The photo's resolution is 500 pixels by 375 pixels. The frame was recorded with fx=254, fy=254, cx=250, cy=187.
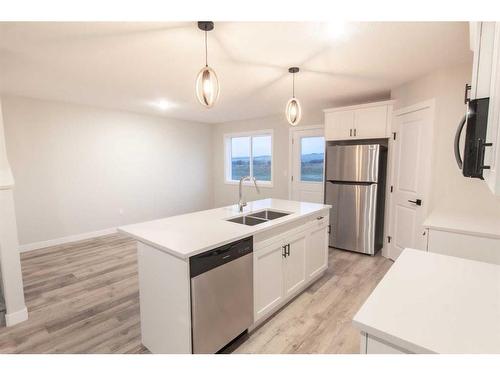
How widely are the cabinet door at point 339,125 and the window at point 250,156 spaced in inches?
61.1

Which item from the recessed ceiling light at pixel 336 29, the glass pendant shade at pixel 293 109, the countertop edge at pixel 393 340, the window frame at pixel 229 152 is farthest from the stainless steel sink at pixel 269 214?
the window frame at pixel 229 152

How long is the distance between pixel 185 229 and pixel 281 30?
1689mm

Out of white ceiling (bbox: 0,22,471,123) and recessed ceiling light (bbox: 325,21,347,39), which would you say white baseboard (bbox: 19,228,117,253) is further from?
recessed ceiling light (bbox: 325,21,347,39)

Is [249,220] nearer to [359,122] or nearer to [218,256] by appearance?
[218,256]

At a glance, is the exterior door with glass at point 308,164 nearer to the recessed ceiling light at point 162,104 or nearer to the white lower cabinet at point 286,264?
the white lower cabinet at point 286,264

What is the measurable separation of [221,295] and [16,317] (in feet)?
6.54

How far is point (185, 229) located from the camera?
200 cm

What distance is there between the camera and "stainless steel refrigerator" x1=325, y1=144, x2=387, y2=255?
3654 millimetres

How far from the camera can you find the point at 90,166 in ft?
14.8

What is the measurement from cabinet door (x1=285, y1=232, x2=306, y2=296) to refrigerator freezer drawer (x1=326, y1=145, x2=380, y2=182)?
5.48 ft

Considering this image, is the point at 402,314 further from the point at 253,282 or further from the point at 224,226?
the point at 224,226

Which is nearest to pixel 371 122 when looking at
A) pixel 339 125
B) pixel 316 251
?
pixel 339 125
